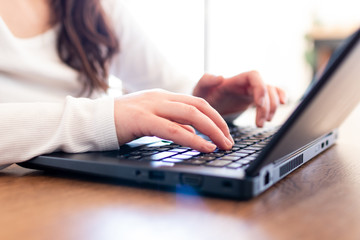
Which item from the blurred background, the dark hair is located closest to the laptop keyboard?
the dark hair

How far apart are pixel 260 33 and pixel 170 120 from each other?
3396 millimetres

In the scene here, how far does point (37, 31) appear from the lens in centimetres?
89

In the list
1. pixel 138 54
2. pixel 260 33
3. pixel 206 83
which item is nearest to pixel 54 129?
pixel 206 83

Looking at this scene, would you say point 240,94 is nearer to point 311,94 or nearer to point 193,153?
point 193,153

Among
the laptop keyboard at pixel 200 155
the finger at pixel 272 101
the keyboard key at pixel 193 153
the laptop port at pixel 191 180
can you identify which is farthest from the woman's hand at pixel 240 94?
the laptop port at pixel 191 180

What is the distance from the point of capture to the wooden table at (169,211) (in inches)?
11.6

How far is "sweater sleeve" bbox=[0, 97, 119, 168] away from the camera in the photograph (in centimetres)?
50

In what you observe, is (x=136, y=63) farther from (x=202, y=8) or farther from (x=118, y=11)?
(x=202, y=8)

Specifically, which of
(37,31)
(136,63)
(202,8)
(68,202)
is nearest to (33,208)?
(68,202)

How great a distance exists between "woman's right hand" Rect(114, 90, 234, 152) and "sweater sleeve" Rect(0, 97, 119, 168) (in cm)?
2

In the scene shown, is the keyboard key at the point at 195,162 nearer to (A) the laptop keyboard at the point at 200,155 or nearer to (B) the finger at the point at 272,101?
(A) the laptop keyboard at the point at 200,155

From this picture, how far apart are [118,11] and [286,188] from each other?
902 mm

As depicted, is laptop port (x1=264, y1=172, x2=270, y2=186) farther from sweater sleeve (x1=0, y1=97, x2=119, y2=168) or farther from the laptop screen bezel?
sweater sleeve (x1=0, y1=97, x2=119, y2=168)

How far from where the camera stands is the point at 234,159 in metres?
0.42
